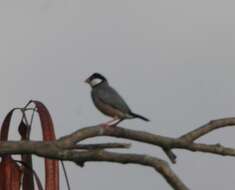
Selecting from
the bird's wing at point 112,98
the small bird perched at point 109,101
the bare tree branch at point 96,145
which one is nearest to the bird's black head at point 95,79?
the small bird perched at point 109,101

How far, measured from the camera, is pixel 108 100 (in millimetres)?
13633

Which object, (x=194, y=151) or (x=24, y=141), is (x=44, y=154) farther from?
(x=194, y=151)

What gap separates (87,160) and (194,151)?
779 mm

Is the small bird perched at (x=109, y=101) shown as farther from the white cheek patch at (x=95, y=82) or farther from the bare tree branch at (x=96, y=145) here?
the bare tree branch at (x=96, y=145)

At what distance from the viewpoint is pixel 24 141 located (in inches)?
289

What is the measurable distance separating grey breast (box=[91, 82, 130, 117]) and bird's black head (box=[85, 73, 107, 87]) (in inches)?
12.8

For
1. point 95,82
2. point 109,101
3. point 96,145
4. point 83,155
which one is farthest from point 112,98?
point 83,155

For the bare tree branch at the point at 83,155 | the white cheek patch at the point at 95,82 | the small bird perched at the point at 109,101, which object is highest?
the white cheek patch at the point at 95,82

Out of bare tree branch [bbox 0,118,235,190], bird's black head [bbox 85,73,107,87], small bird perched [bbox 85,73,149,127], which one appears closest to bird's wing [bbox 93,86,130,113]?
small bird perched [bbox 85,73,149,127]

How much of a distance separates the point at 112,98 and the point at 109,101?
60mm

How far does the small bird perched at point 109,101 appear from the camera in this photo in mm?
13055

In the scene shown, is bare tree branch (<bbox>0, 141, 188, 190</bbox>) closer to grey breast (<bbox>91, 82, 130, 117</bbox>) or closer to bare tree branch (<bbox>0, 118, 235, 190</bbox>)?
bare tree branch (<bbox>0, 118, 235, 190</bbox>)

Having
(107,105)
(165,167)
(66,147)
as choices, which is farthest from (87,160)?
(107,105)

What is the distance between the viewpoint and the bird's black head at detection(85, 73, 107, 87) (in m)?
15.0
